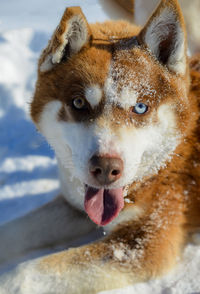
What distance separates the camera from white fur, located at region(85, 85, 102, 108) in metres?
1.89

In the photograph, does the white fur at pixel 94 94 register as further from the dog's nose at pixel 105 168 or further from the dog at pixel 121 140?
the dog's nose at pixel 105 168

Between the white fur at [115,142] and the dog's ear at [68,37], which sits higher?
the dog's ear at [68,37]

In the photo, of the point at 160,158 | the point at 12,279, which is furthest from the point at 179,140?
the point at 12,279

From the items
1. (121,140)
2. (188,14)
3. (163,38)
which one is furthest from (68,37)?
(188,14)

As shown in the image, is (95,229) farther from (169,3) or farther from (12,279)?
(169,3)

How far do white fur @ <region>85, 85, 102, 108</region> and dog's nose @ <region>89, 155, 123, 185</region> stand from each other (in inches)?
13.1

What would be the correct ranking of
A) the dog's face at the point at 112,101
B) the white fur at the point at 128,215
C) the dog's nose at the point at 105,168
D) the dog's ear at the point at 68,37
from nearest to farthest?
the dog's nose at the point at 105,168, the dog's face at the point at 112,101, the dog's ear at the point at 68,37, the white fur at the point at 128,215

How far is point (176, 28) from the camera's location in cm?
199

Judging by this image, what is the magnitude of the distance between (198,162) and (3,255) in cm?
142

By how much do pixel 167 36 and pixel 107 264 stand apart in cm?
137

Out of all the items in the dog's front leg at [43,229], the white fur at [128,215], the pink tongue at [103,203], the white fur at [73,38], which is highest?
the white fur at [73,38]

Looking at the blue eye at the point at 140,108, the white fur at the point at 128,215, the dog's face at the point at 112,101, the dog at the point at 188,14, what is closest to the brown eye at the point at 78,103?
the dog's face at the point at 112,101

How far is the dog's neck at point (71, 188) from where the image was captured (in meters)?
2.31

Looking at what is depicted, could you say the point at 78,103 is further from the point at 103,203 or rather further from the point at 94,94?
the point at 103,203
